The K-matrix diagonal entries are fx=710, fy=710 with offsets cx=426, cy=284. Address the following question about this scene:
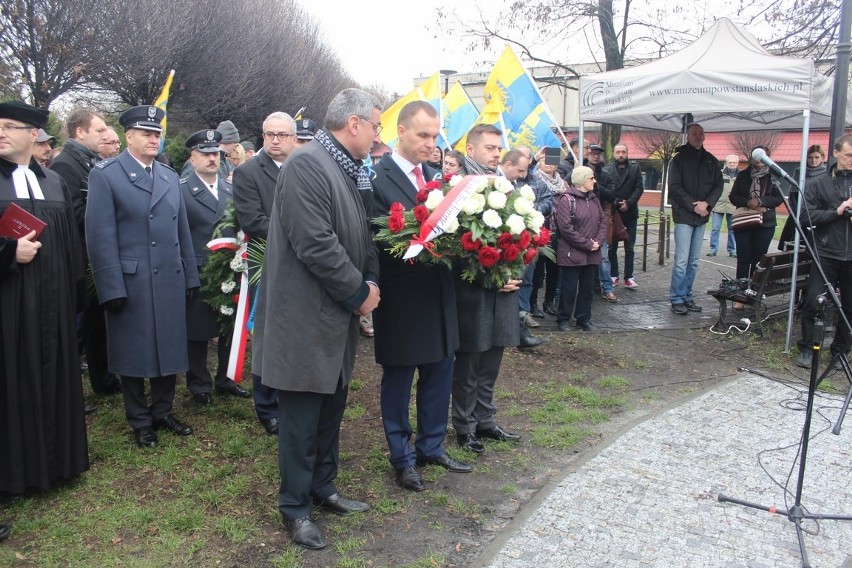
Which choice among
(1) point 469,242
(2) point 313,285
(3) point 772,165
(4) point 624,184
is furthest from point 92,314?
(4) point 624,184

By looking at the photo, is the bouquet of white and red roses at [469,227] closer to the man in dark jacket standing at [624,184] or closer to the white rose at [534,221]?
the white rose at [534,221]

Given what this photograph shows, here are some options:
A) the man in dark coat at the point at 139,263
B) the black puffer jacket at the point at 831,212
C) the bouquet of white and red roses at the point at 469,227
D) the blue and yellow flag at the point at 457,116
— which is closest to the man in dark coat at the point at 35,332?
the man in dark coat at the point at 139,263

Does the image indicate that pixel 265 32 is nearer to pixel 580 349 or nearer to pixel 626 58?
pixel 626 58

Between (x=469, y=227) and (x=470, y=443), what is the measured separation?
1.68 m

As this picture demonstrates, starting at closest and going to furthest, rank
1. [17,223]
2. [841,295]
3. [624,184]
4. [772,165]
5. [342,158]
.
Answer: [342,158] → [772,165] → [17,223] → [841,295] → [624,184]

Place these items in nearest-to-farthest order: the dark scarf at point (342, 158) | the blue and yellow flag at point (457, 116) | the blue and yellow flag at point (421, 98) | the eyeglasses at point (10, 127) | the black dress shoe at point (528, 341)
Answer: the dark scarf at point (342, 158), the eyeglasses at point (10, 127), the black dress shoe at point (528, 341), the blue and yellow flag at point (421, 98), the blue and yellow flag at point (457, 116)

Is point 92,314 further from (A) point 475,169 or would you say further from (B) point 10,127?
(A) point 475,169

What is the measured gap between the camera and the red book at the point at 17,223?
379cm

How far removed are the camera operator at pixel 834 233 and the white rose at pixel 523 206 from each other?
3.85 metres

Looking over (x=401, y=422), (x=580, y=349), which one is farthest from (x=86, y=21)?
(x=401, y=422)

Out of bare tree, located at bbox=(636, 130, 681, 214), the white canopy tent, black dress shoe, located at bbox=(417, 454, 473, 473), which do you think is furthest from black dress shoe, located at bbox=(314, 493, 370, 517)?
bare tree, located at bbox=(636, 130, 681, 214)

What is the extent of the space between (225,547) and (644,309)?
727cm

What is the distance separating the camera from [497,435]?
16.5ft

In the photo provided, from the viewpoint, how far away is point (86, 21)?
12.1 m
